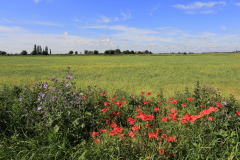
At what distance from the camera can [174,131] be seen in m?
3.18

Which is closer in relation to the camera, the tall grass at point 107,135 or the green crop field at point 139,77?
Result: the tall grass at point 107,135

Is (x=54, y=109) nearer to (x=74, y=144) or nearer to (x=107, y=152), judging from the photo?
(x=74, y=144)

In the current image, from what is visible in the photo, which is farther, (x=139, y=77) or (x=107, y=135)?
(x=139, y=77)

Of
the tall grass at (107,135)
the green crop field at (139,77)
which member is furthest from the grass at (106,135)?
the green crop field at (139,77)

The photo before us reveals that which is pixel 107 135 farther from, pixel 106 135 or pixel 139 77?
pixel 139 77

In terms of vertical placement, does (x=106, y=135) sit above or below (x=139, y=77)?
below

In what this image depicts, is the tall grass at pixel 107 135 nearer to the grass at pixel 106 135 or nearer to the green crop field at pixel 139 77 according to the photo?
the grass at pixel 106 135

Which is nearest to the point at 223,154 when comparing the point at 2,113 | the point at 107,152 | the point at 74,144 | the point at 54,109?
the point at 107,152

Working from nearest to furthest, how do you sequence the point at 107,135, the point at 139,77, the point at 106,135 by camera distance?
the point at 106,135, the point at 107,135, the point at 139,77

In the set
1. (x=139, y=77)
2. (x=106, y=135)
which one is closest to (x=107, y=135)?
(x=106, y=135)

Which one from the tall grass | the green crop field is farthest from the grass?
the green crop field

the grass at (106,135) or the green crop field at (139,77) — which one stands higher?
the green crop field at (139,77)

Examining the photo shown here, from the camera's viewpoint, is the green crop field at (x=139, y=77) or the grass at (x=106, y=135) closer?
the grass at (x=106, y=135)

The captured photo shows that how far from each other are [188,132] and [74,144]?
240 centimetres
